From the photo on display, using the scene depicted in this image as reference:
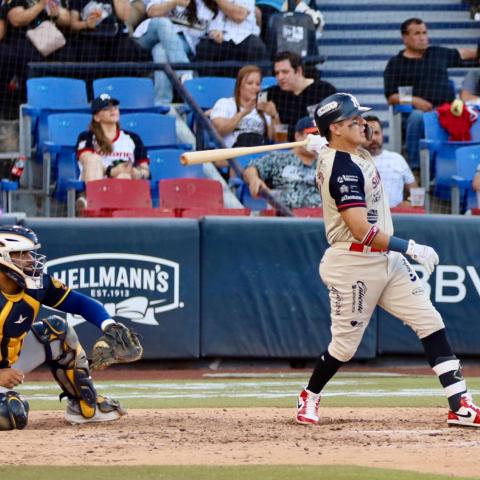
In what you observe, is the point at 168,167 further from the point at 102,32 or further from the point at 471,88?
the point at 471,88

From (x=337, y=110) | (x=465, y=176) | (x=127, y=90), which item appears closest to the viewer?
(x=337, y=110)

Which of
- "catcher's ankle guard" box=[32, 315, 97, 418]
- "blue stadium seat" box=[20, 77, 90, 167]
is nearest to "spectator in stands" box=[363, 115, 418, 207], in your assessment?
"blue stadium seat" box=[20, 77, 90, 167]

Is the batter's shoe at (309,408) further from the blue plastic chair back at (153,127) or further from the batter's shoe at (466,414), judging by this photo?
the blue plastic chair back at (153,127)

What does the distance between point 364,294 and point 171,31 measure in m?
8.04

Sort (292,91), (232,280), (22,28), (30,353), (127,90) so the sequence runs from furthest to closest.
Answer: (22,28)
(127,90)
(292,91)
(232,280)
(30,353)

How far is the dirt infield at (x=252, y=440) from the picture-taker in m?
5.72

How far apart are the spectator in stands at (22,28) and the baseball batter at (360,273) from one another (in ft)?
24.6

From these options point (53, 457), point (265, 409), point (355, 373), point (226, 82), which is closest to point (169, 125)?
point (226, 82)

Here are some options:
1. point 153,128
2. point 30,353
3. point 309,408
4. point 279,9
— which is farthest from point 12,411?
point 279,9

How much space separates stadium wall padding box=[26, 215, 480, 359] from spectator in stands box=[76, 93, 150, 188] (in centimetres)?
159

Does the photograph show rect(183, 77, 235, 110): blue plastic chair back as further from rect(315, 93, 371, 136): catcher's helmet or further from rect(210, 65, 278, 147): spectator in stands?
rect(315, 93, 371, 136): catcher's helmet

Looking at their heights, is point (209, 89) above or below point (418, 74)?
below

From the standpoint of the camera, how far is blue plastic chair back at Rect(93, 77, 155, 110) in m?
13.5

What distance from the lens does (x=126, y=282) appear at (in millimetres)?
10680
